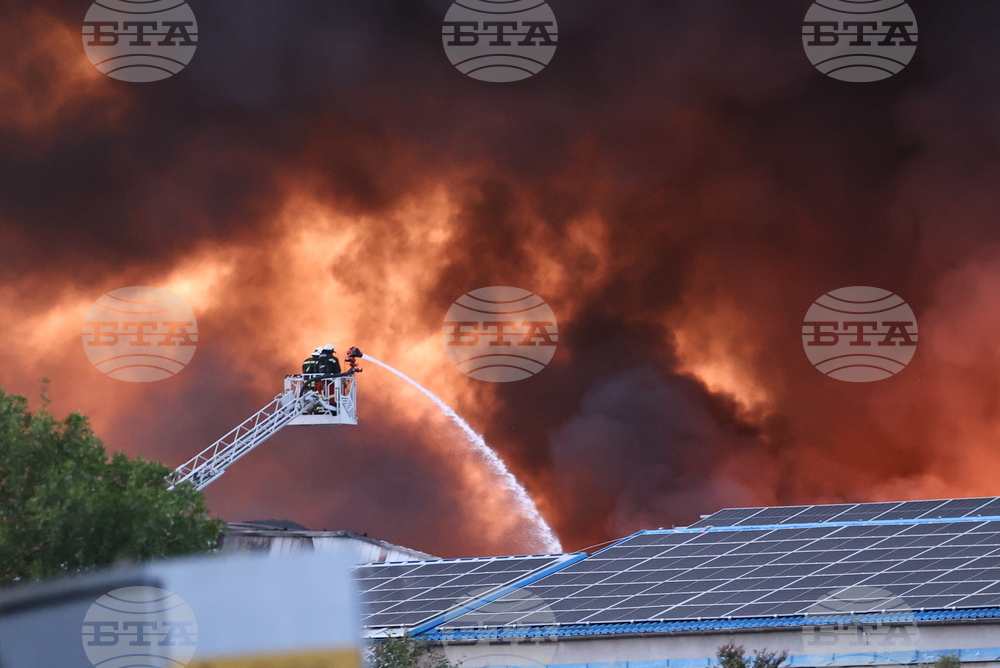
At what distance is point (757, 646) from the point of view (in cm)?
2984

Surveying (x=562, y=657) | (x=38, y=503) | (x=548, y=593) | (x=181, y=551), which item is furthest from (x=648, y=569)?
(x=38, y=503)

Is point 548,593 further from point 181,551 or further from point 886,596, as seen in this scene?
point 181,551

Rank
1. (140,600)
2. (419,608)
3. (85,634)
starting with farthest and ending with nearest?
1. (419,608)
2. (140,600)
3. (85,634)

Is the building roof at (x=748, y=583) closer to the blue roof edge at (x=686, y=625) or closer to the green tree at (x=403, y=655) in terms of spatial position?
the blue roof edge at (x=686, y=625)

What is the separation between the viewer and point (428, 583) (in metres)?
38.0

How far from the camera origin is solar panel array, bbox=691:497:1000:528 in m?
42.5

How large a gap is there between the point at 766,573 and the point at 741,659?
714 cm

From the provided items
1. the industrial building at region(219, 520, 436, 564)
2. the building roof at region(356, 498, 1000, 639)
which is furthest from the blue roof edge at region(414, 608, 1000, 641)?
the industrial building at region(219, 520, 436, 564)

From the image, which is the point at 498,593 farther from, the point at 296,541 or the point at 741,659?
the point at 296,541

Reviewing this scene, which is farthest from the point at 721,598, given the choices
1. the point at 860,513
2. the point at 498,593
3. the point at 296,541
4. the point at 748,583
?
the point at 296,541

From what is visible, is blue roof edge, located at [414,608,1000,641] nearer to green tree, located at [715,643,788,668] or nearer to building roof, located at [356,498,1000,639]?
building roof, located at [356,498,1000,639]

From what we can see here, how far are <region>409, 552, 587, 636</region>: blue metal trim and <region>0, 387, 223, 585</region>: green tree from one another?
9233 millimetres

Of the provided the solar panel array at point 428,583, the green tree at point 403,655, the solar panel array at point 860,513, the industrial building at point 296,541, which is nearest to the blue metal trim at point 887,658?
the green tree at point 403,655

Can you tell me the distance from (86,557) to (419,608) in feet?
44.3
